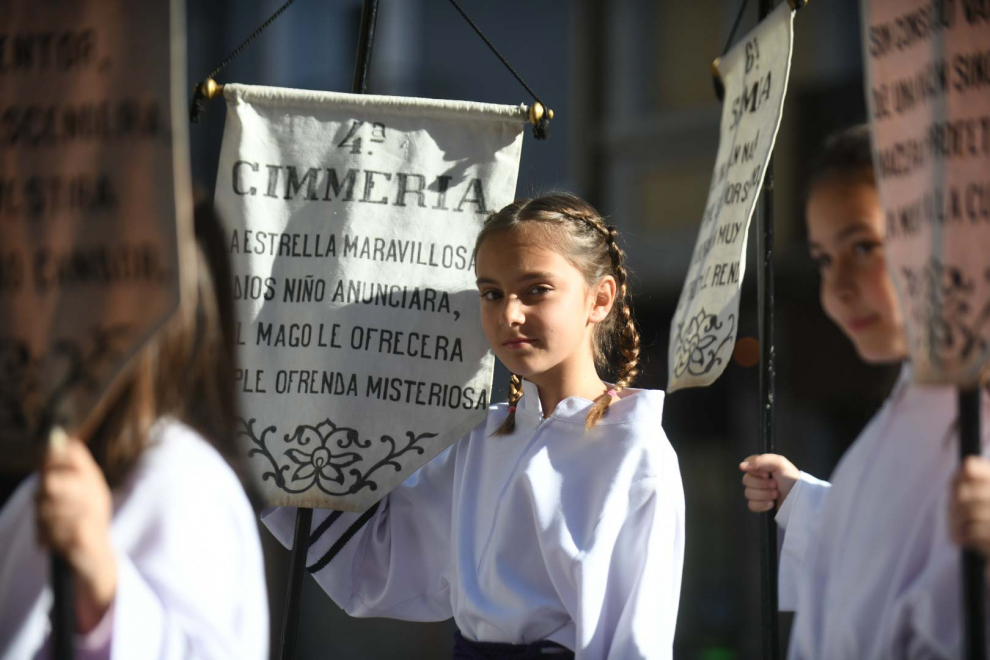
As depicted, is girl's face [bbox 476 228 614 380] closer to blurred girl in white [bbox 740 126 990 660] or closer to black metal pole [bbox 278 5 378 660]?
black metal pole [bbox 278 5 378 660]

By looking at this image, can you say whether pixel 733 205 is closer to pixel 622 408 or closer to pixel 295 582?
pixel 622 408

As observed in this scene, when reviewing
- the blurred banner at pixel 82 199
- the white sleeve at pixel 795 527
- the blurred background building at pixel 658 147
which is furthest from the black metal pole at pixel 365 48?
the blurred background building at pixel 658 147

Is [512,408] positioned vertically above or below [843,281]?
below

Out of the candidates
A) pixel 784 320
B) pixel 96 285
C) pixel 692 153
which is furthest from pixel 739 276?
pixel 692 153

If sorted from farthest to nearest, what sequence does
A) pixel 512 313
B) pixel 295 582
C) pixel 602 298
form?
pixel 602 298, pixel 295 582, pixel 512 313

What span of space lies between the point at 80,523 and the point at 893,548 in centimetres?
109

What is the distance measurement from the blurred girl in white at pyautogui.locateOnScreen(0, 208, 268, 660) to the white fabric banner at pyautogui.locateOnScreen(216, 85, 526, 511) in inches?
31.7

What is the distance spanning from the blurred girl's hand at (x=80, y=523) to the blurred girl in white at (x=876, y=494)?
3.29 ft

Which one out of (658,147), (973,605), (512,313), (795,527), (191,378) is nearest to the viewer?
(973,605)

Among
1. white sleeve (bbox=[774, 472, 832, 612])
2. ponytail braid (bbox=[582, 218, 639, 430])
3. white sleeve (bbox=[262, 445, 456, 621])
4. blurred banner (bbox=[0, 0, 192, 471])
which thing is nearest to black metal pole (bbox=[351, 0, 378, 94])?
ponytail braid (bbox=[582, 218, 639, 430])

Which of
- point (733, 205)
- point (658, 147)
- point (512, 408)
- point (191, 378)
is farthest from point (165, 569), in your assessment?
point (658, 147)

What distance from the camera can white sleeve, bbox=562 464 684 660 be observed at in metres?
2.22

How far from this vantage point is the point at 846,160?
5.92ft

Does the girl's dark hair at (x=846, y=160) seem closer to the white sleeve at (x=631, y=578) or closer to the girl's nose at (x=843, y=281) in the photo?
the girl's nose at (x=843, y=281)
